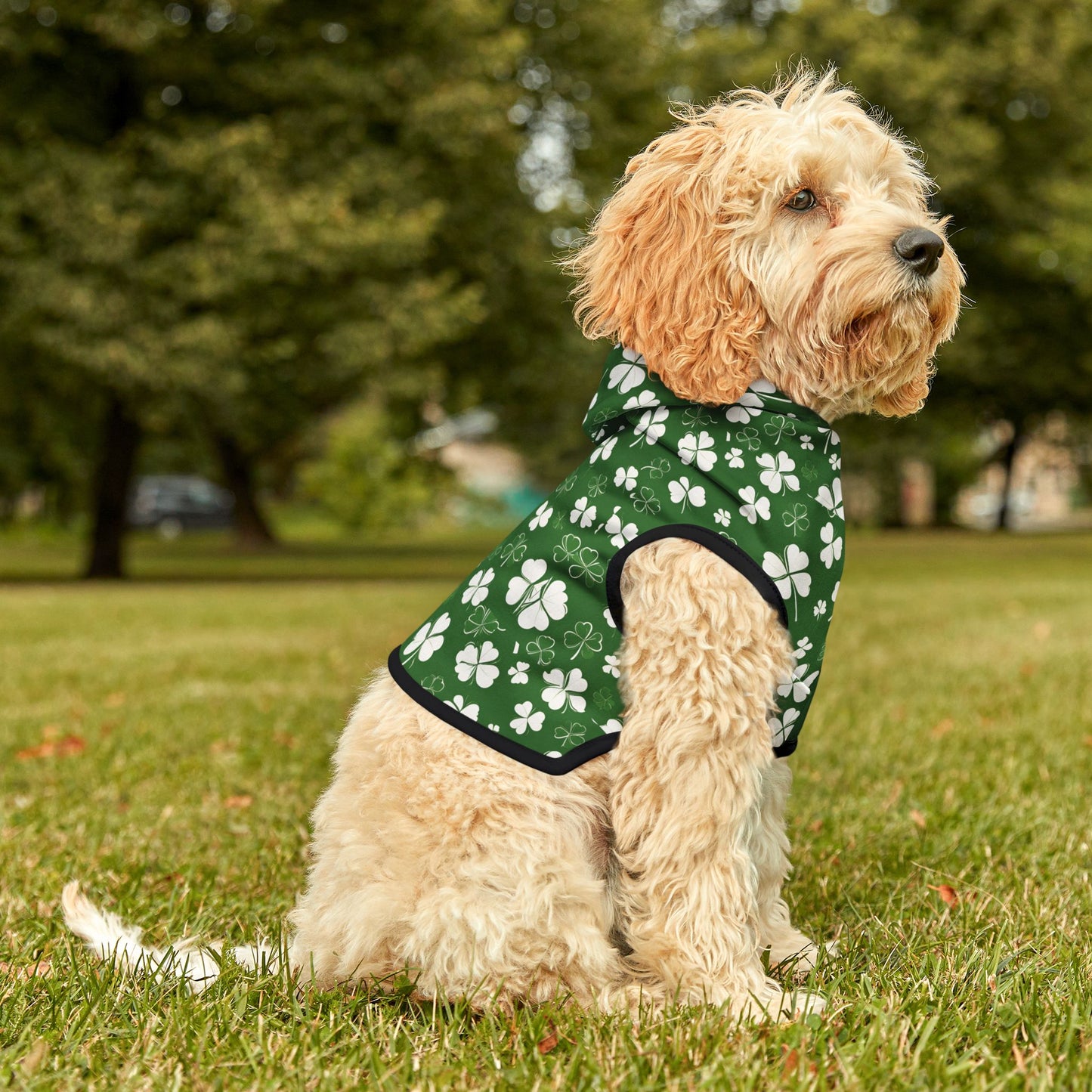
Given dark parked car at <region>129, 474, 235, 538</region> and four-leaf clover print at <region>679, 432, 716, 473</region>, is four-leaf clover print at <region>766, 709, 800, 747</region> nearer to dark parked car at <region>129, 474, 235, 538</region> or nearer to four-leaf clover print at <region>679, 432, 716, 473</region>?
four-leaf clover print at <region>679, 432, 716, 473</region>

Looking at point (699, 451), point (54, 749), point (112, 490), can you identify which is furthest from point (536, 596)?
point (112, 490)

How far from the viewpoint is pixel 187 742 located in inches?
250

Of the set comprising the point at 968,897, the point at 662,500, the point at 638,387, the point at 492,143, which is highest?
the point at 492,143

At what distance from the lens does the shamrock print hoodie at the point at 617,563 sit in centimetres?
276

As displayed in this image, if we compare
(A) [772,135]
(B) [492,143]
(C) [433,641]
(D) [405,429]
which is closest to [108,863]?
(C) [433,641]

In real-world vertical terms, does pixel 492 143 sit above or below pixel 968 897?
above

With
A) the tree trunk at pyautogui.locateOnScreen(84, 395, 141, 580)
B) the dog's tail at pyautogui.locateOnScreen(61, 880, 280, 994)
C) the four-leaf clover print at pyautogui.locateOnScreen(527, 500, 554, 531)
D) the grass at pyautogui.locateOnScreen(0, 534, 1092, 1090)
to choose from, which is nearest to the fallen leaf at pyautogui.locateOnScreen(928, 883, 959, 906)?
the grass at pyautogui.locateOnScreen(0, 534, 1092, 1090)

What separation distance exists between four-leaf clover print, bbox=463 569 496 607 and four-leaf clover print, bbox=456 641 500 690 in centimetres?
13

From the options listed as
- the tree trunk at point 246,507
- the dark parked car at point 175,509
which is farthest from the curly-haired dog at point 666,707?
the dark parked car at point 175,509

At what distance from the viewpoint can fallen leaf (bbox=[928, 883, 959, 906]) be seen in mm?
3639

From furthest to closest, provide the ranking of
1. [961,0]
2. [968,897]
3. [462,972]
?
[961,0] < [968,897] < [462,972]

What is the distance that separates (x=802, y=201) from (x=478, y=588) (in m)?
1.27

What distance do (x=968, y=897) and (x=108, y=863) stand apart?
2971 millimetres

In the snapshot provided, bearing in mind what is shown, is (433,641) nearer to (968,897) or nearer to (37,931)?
(37,931)
